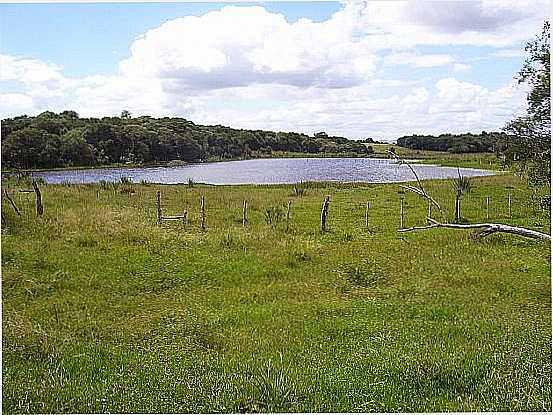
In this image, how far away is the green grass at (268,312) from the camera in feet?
6.91

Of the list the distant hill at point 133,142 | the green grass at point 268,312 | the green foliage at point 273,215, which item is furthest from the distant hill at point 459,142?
the green foliage at point 273,215

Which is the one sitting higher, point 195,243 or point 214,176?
point 214,176

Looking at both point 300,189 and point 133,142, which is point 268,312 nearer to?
point 133,142

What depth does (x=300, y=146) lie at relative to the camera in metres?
5.01

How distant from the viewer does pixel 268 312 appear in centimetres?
313

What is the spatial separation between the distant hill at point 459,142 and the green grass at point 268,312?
0.60 m

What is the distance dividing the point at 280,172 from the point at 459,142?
5.43 ft

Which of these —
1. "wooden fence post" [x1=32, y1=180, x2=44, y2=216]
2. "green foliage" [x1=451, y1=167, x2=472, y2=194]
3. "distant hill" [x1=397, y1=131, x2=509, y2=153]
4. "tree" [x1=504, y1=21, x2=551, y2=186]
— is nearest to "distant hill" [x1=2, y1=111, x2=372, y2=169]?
"distant hill" [x1=397, y1=131, x2=509, y2=153]

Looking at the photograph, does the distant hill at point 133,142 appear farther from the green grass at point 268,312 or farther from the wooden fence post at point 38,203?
the green grass at point 268,312

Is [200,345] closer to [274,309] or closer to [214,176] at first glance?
[274,309]

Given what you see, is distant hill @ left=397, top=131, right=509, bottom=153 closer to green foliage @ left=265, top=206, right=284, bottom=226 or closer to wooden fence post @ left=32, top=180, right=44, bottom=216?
green foliage @ left=265, top=206, right=284, bottom=226

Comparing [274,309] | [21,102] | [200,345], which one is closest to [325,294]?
[274,309]

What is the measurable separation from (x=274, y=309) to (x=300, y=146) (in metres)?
2.11

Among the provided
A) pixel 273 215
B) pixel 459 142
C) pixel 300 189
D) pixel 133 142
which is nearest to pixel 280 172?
pixel 273 215
